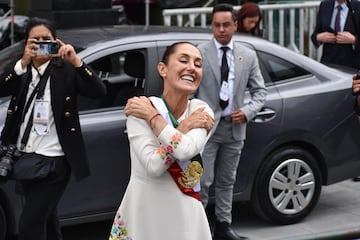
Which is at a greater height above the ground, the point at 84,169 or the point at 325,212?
the point at 84,169

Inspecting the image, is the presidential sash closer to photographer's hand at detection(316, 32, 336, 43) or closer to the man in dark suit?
the man in dark suit

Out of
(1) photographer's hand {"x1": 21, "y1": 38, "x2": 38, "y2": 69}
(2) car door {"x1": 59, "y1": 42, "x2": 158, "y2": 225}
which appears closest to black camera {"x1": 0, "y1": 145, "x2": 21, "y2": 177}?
(1) photographer's hand {"x1": 21, "y1": 38, "x2": 38, "y2": 69}

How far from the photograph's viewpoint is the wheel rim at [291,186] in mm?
7164

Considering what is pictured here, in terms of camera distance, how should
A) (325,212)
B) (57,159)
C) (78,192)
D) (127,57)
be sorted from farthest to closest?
1. (325,212)
2. (127,57)
3. (78,192)
4. (57,159)

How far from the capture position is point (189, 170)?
4184 millimetres

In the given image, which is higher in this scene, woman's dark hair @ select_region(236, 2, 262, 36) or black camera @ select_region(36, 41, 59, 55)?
black camera @ select_region(36, 41, 59, 55)

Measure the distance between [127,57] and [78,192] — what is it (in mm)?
1159

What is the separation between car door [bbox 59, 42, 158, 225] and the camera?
6324 mm

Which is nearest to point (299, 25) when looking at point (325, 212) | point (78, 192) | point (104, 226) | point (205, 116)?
point (325, 212)

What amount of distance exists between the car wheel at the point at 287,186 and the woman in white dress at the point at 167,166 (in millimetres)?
2920

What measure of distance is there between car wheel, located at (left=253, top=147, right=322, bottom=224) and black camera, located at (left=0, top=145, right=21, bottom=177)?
2.33 meters

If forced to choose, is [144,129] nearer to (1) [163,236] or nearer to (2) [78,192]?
(1) [163,236]

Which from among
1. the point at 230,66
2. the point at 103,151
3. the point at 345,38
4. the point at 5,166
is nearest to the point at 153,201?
the point at 5,166

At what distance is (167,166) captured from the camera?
407cm
